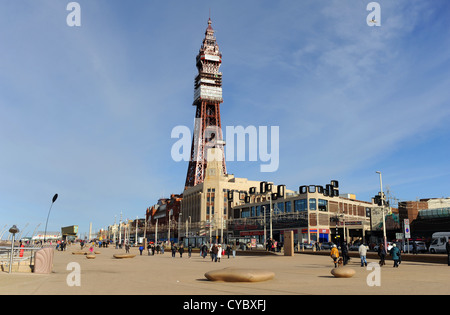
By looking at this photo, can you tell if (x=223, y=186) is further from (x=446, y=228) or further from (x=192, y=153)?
(x=446, y=228)

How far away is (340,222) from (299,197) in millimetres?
9567

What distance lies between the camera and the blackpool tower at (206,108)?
468ft

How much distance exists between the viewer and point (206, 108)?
151 m

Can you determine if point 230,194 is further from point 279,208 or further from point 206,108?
point 206,108

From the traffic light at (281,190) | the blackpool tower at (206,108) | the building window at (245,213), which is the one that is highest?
the blackpool tower at (206,108)

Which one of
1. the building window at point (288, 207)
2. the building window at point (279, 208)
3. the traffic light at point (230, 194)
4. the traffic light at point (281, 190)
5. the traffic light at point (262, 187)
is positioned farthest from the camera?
the traffic light at point (230, 194)

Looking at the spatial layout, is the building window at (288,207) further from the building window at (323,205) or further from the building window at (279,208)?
the building window at (323,205)

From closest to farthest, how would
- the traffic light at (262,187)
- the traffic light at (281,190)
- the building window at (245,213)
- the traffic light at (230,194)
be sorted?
1. the traffic light at (281,190)
2. the traffic light at (262,187)
3. the building window at (245,213)
4. the traffic light at (230,194)

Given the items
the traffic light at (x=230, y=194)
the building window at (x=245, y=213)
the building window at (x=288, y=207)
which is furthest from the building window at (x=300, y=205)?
the traffic light at (x=230, y=194)

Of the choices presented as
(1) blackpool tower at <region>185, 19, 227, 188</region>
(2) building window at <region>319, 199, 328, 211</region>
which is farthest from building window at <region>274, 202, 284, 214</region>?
(1) blackpool tower at <region>185, 19, 227, 188</region>

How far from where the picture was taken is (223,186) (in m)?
112

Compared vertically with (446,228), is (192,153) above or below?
above

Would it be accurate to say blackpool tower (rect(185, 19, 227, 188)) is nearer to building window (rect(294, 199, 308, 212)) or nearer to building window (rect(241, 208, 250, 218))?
building window (rect(241, 208, 250, 218))
